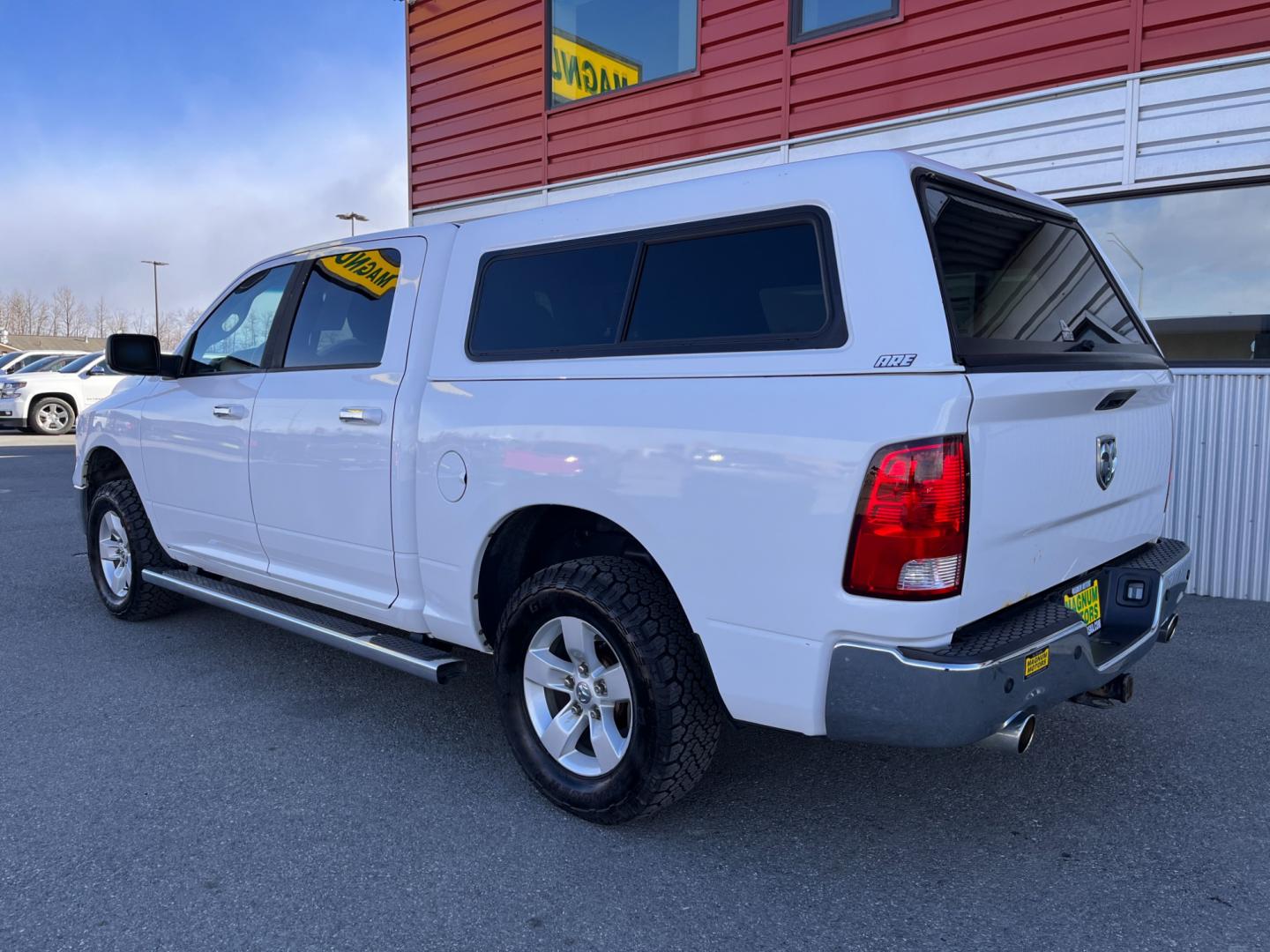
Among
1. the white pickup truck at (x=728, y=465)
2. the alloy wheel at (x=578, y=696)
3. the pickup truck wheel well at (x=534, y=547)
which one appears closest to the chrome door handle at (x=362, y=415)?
the white pickup truck at (x=728, y=465)

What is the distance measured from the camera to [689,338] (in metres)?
2.84

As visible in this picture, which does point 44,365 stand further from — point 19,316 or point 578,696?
point 19,316

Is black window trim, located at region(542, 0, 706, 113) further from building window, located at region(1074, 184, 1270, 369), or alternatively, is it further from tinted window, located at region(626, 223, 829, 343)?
tinted window, located at region(626, 223, 829, 343)

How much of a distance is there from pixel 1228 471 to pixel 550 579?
487 centimetres

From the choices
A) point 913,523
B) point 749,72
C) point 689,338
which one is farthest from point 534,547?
point 749,72

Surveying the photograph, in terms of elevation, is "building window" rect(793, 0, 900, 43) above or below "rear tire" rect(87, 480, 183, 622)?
above

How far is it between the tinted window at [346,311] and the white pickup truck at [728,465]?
0.02m

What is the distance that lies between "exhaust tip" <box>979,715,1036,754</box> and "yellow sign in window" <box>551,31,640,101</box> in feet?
24.5

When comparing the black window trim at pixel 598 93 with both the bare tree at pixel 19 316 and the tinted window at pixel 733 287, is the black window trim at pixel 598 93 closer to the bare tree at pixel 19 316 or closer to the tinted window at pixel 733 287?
the tinted window at pixel 733 287

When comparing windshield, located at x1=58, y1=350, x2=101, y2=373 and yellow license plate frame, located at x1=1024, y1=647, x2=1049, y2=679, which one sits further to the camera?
windshield, located at x1=58, y1=350, x2=101, y2=373

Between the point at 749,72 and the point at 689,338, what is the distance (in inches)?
216

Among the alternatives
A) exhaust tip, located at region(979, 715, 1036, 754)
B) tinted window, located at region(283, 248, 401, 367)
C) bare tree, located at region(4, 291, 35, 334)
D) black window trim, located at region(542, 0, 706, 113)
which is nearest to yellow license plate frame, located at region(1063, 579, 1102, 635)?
exhaust tip, located at region(979, 715, 1036, 754)

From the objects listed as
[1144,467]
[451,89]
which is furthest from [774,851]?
[451,89]

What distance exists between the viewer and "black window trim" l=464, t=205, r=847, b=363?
100 inches
